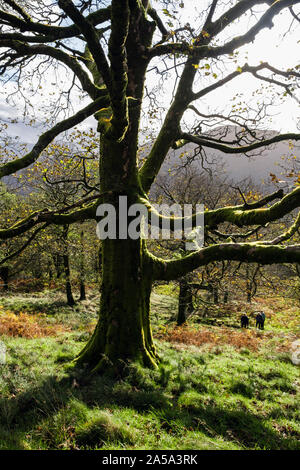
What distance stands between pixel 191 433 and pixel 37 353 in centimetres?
481

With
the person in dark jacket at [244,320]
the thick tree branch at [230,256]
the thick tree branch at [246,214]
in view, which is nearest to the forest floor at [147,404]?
the thick tree branch at [230,256]

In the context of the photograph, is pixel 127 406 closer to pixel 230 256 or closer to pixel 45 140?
pixel 230 256

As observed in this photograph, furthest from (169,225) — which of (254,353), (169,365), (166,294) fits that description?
(166,294)

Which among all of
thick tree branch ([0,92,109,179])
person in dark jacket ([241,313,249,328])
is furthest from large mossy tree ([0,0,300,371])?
person in dark jacket ([241,313,249,328])

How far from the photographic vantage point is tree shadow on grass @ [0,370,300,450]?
12.0 ft

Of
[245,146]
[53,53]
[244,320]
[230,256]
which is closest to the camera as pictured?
[230,256]

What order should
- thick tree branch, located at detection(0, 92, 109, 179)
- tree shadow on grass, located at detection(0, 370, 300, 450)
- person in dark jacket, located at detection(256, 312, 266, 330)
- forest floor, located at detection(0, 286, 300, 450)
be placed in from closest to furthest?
forest floor, located at detection(0, 286, 300, 450)
tree shadow on grass, located at detection(0, 370, 300, 450)
thick tree branch, located at detection(0, 92, 109, 179)
person in dark jacket, located at detection(256, 312, 266, 330)

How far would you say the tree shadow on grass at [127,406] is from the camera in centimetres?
365

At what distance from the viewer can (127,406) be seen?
4348 millimetres

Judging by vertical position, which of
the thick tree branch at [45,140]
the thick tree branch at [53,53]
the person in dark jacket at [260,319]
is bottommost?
the person in dark jacket at [260,319]

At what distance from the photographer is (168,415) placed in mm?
4074

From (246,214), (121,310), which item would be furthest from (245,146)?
(121,310)

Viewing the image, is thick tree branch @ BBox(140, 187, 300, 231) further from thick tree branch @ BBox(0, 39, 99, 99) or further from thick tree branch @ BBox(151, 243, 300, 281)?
thick tree branch @ BBox(0, 39, 99, 99)

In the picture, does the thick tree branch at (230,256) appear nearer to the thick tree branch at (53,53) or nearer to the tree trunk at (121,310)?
the tree trunk at (121,310)
